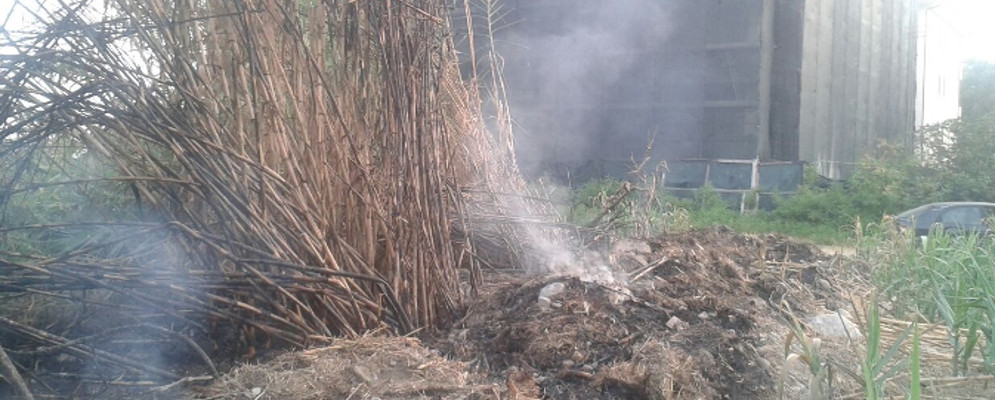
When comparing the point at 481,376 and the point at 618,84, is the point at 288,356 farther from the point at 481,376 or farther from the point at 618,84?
the point at 618,84

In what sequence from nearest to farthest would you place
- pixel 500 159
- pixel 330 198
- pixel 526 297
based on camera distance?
1. pixel 330 198
2. pixel 526 297
3. pixel 500 159

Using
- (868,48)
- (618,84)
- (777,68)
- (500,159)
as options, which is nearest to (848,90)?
(868,48)

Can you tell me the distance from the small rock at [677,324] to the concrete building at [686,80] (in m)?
10.7

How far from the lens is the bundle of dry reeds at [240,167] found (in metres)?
3.18

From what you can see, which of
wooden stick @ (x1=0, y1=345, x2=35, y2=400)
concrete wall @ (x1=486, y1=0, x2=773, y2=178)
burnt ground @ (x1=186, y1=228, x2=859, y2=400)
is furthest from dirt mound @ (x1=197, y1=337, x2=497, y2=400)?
concrete wall @ (x1=486, y1=0, x2=773, y2=178)

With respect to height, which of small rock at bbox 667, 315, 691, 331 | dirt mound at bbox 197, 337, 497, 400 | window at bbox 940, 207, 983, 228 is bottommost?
window at bbox 940, 207, 983, 228

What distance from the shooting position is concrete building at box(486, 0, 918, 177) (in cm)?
1502

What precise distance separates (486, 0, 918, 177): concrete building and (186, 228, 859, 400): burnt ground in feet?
34.1

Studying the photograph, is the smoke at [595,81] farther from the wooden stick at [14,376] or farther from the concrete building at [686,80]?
the wooden stick at [14,376]

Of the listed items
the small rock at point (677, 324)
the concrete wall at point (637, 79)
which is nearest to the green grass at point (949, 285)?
the small rock at point (677, 324)

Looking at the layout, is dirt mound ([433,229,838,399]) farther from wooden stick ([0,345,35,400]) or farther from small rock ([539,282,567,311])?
wooden stick ([0,345,35,400])

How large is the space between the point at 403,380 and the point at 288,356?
46cm

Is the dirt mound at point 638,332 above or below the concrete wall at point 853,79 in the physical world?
below

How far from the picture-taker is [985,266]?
4.02 metres
